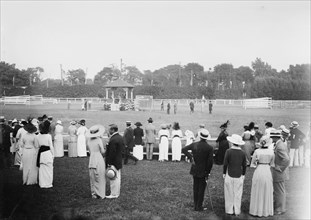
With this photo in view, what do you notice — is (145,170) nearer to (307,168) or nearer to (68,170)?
(68,170)

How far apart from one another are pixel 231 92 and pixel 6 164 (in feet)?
167

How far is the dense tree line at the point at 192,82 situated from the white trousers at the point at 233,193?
2675 cm

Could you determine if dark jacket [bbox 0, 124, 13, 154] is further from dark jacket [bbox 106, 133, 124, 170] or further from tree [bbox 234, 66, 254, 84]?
tree [bbox 234, 66, 254, 84]

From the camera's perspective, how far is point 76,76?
248ft

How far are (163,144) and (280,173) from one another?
7.23 metres

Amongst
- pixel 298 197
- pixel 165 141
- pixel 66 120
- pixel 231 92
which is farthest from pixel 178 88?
pixel 298 197

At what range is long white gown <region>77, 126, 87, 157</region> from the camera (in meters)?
15.5

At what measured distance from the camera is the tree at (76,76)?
244ft

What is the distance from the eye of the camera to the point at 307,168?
13.8m

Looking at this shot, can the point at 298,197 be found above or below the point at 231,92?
below

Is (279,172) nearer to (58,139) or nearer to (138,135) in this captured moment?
(138,135)

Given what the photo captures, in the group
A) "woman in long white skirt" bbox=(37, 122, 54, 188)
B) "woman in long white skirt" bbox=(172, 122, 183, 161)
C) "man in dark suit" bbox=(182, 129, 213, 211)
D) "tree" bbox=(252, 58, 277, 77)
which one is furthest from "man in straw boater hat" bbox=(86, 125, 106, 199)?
"tree" bbox=(252, 58, 277, 77)

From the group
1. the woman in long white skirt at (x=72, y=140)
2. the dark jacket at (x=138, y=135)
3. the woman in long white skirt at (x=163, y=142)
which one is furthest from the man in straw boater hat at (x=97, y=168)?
the woman in long white skirt at (x=72, y=140)

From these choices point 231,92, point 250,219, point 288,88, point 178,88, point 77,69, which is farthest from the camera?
point 77,69
